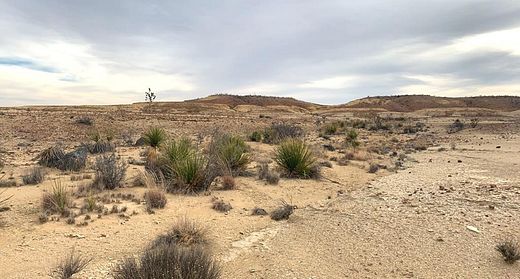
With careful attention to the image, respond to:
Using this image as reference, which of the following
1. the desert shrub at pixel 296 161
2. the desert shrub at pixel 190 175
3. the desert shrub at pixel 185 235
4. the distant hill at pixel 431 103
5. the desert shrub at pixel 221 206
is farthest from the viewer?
the distant hill at pixel 431 103

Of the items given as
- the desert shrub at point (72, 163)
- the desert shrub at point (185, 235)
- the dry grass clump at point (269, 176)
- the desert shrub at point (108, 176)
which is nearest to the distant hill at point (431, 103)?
the dry grass clump at point (269, 176)

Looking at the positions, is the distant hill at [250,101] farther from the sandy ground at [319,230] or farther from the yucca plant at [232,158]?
the sandy ground at [319,230]

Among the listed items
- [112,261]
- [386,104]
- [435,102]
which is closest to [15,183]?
[112,261]

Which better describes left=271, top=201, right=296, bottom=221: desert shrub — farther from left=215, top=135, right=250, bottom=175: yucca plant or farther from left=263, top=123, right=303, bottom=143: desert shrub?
left=263, top=123, right=303, bottom=143: desert shrub

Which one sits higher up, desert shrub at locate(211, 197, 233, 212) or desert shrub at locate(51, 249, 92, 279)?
desert shrub at locate(51, 249, 92, 279)

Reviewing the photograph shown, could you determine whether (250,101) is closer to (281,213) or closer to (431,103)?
(431,103)

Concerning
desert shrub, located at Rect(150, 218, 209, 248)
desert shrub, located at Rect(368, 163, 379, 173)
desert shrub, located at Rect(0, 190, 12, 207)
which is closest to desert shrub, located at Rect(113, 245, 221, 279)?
desert shrub, located at Rect(150, 218, 209, 248)

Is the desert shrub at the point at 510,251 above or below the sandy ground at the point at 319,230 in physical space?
above

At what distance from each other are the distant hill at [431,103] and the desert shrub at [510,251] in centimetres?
11445

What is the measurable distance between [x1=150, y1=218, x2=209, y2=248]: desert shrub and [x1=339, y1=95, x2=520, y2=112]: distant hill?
378 ft

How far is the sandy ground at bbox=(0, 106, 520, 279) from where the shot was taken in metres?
6.20

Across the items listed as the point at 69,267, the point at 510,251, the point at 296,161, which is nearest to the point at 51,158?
the point at 296,161

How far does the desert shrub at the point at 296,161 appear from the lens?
518 inches

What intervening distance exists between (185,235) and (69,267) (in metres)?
1.86
